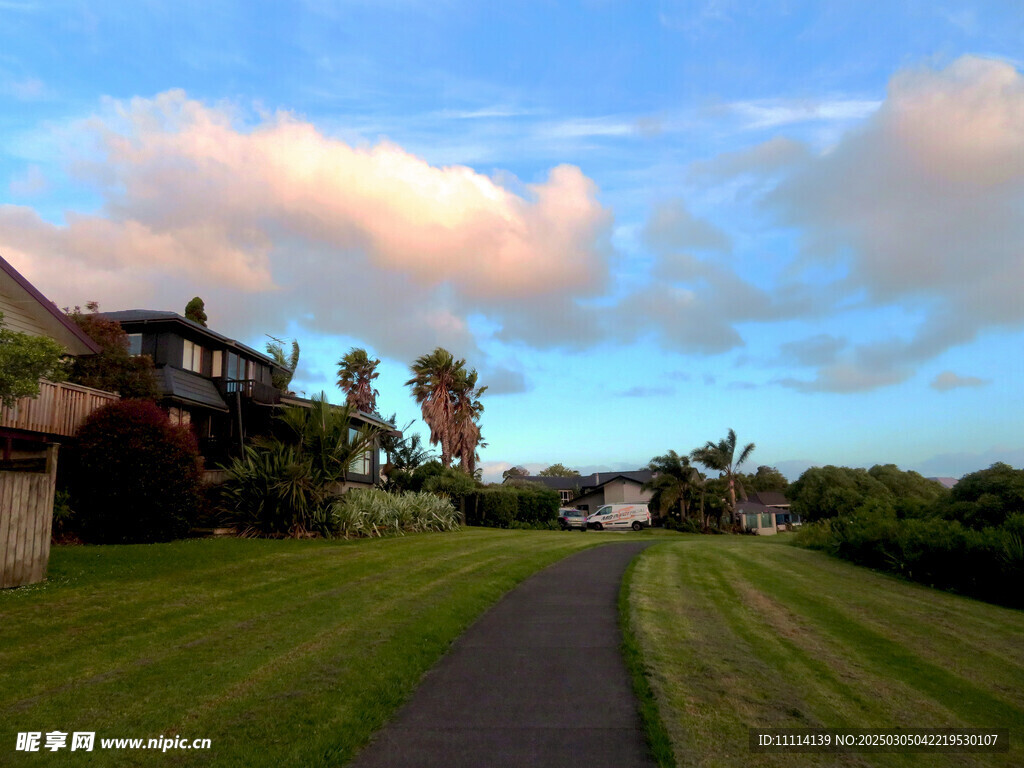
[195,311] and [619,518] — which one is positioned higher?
[195,311]

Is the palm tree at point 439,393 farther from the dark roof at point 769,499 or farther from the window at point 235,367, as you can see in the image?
the dark roof at point 769,499

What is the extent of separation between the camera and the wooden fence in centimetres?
1091

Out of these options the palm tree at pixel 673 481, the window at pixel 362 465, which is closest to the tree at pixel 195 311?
the window at pixel 362 465

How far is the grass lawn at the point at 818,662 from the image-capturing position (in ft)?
18.9

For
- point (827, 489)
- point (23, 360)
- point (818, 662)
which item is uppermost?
point (23, 360)

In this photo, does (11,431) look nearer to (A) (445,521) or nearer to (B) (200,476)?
(B) (200,476)

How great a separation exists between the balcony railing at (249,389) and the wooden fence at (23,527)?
1555 centimetres

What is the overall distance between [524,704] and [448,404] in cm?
4184

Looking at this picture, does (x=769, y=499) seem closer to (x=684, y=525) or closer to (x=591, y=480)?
(x=591, y=480)

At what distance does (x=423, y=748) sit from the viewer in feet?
17.0

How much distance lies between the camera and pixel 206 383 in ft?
87.9

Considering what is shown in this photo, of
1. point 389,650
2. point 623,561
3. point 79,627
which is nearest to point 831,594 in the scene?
point 623,561

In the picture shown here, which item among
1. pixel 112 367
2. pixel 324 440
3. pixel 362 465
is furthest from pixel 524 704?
pixel 362 465

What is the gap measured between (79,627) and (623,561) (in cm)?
1182
